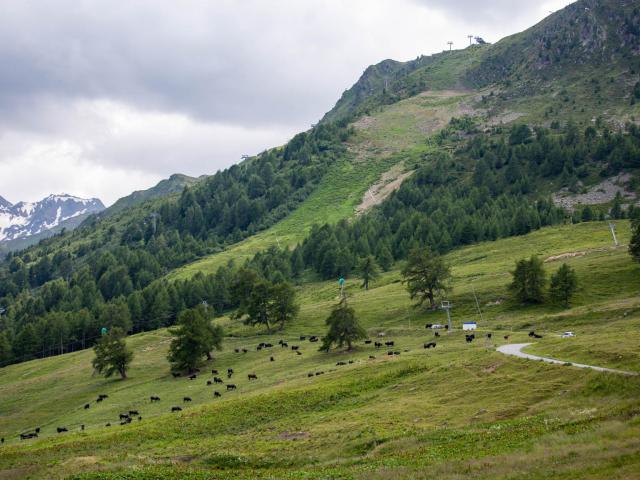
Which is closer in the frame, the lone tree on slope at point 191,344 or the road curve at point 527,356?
the road curve at point 527,356

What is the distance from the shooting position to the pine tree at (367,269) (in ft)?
500

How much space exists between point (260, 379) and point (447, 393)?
39.0 m

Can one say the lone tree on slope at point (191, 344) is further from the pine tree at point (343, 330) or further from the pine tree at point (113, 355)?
the pine tree at point (343, 330)

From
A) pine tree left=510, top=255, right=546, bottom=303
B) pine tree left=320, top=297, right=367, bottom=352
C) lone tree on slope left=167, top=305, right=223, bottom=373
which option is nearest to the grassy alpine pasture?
pine tree left=320, top=297, right=367, bottom=352

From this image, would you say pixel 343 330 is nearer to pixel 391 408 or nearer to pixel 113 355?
pixel 391 408

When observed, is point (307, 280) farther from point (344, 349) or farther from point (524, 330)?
point (524, 330)

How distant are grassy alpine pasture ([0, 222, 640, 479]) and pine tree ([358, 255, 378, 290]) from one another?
115 ft

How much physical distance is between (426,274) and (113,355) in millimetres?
63143

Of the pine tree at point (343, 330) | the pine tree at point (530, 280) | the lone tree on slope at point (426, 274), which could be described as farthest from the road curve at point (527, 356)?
the lone tree on slope at point (426, 274)

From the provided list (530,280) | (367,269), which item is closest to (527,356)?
(530,280)

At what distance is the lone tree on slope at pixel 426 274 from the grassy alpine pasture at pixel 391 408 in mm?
4519

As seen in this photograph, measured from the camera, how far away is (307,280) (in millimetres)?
187125

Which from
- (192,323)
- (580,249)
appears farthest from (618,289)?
(192,323)

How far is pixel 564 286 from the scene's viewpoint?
94875 millimetres
